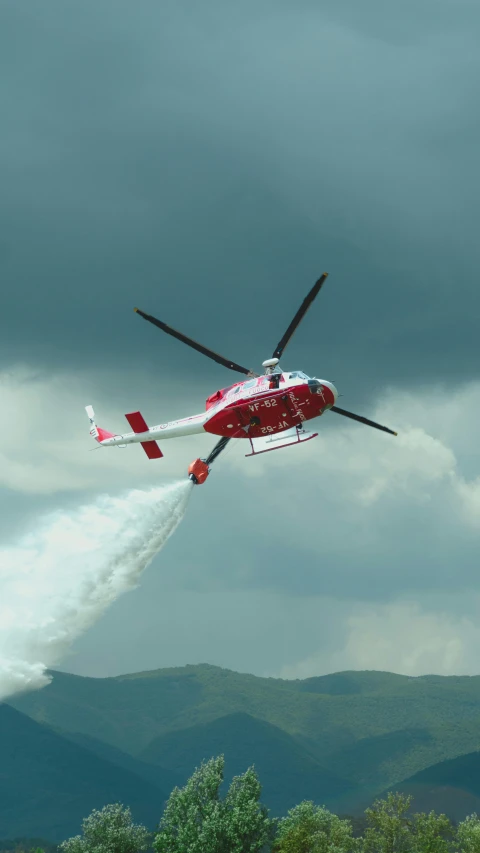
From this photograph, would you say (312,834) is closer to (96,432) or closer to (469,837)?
(469,837)

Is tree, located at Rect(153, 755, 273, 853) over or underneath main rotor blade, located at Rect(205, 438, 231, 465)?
underneath

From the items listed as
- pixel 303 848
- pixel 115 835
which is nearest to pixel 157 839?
pixel 115 835

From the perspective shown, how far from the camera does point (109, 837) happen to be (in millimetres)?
104312

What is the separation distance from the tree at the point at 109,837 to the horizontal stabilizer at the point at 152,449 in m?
41.7

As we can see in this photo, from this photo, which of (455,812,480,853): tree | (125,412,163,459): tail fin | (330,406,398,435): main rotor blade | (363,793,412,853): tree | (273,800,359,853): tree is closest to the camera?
(330,406,398,435): main rotor blade

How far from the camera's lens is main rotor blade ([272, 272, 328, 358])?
74.9m

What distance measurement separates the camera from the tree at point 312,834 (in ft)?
303

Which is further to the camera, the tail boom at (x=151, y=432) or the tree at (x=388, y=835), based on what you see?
the tree at (x=388, y=835)

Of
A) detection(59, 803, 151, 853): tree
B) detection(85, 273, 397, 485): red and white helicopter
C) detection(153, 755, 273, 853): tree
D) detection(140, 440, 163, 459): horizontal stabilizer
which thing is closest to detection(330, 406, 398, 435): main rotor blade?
detection(85, 273, 397, 485): red and white helicopter

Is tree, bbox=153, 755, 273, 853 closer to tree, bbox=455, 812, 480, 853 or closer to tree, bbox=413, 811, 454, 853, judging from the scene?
tree, bbox=413, 811, 454, 853

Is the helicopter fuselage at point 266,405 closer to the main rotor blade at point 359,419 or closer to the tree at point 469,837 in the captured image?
the main rotor blade at point 359,419

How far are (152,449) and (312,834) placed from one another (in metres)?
40.6

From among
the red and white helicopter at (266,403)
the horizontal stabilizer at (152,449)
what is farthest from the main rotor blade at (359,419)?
the horizontal stabilizer at (152,449)

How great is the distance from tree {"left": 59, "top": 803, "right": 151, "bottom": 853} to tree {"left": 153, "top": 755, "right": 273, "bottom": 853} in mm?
2850
